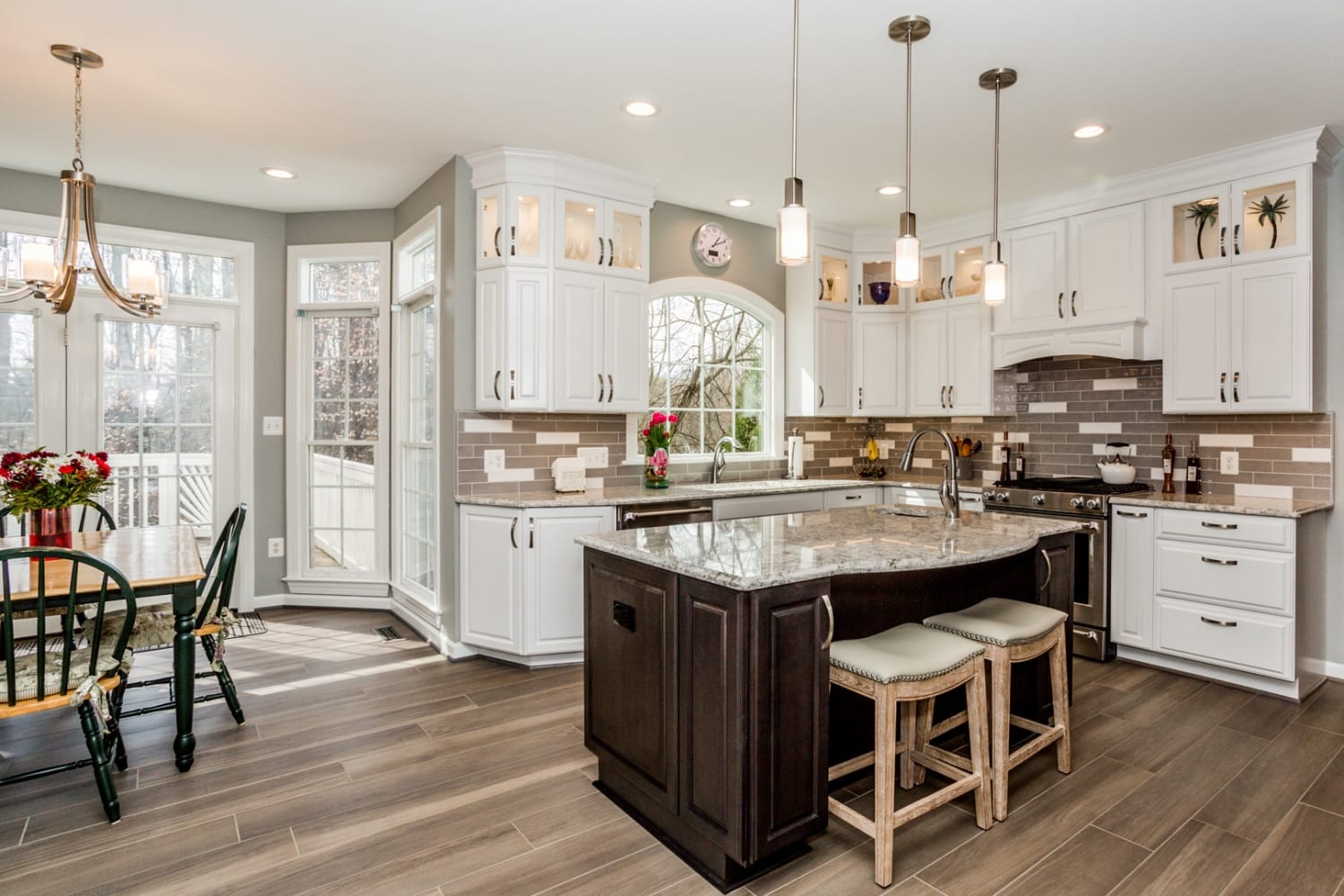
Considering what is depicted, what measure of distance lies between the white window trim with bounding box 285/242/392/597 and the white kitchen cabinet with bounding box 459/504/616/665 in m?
1.44

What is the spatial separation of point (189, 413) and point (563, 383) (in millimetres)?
2718

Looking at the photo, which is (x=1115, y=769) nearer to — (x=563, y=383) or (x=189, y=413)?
(x=563, y=383)

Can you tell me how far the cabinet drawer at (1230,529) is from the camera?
348 cm

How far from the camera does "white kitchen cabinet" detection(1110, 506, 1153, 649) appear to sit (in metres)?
3.92

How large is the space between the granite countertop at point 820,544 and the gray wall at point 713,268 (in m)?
2.38

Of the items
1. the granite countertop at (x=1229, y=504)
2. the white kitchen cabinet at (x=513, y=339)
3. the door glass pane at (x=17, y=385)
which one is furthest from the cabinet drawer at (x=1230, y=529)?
the door glass pane at (x=17, y=385)

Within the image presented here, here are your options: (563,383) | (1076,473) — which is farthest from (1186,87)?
(563,383)

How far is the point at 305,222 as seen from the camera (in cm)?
516

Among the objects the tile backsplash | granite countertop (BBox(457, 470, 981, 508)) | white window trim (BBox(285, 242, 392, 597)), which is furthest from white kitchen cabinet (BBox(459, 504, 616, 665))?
white window trim (BBox(285, 242, 392, 597))

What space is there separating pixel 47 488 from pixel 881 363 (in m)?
4.91

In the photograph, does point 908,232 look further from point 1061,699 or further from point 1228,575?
point 1228,575

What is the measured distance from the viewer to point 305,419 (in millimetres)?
5180

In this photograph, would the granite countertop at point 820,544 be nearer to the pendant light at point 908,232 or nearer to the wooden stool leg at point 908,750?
the wooden stool leg at point 908,750

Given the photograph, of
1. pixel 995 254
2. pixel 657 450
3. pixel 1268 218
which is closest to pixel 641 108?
pixel 995 254
